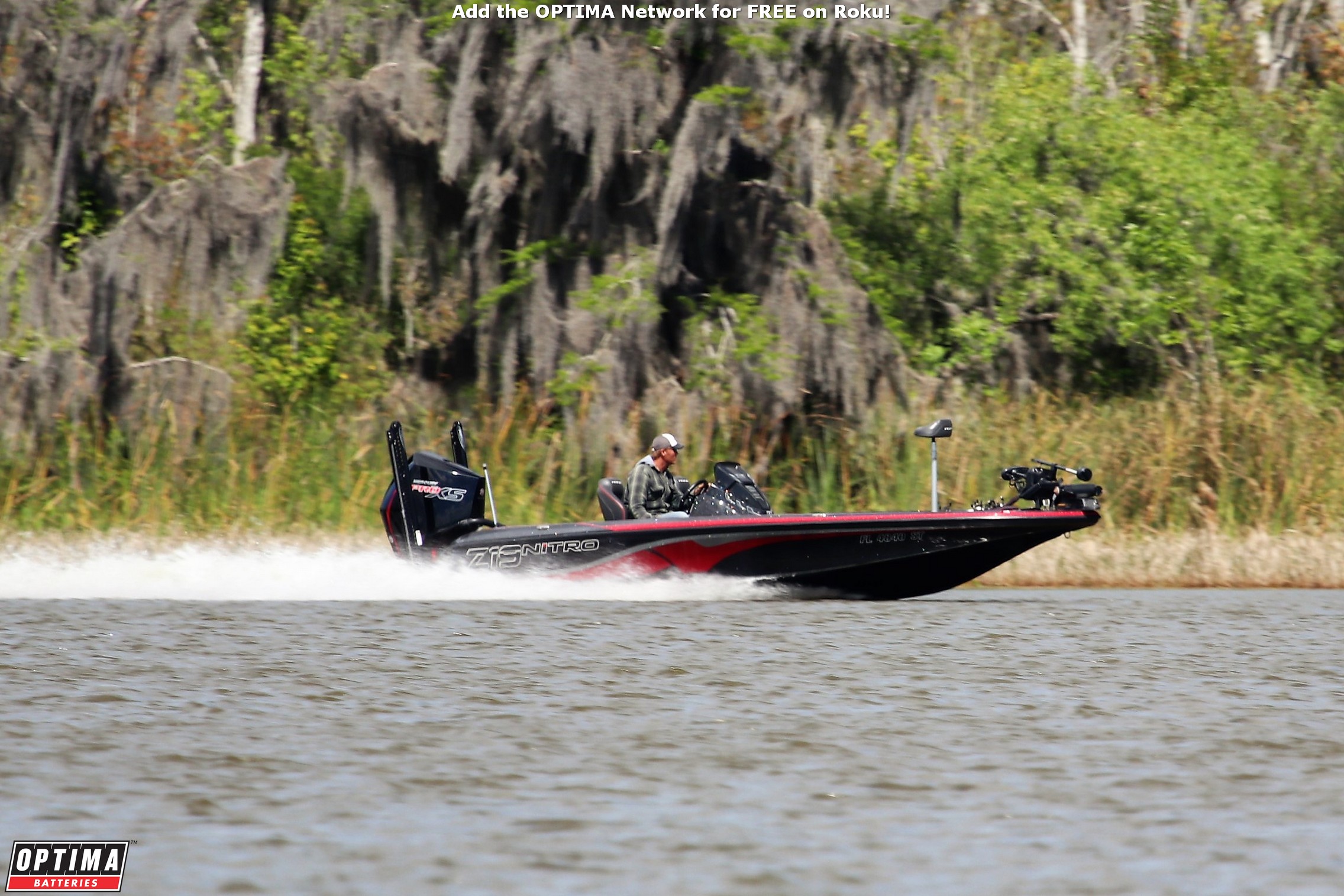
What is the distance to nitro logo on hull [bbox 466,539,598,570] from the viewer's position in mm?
14234

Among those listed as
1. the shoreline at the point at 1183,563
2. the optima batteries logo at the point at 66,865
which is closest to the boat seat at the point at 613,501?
the shoreline at the point at 1183,563

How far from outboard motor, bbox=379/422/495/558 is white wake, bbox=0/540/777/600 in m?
0.23

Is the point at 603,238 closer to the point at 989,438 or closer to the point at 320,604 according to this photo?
the point at 989,438

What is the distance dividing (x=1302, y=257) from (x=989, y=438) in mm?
6095

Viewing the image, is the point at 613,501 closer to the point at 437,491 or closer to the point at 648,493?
the point at 648,493

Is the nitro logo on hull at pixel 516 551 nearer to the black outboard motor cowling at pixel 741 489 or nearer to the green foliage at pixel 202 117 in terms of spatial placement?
the black outboard motor cowling at pixel 741 489

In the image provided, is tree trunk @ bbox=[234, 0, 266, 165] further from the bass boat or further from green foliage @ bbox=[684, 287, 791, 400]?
the bass boat

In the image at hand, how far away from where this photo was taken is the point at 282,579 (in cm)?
1589

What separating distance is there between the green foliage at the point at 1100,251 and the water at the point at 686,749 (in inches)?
321

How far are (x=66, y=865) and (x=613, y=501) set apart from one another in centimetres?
886

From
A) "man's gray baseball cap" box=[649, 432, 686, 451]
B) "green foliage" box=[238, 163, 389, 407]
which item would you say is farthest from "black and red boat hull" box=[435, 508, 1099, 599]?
"green foliage" box=[238, 163, 389, 407]

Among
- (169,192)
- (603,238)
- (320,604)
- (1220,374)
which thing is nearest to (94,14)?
(169,192)

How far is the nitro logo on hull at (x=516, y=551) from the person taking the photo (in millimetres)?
14234

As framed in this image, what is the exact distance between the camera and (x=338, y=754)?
7.69 m
